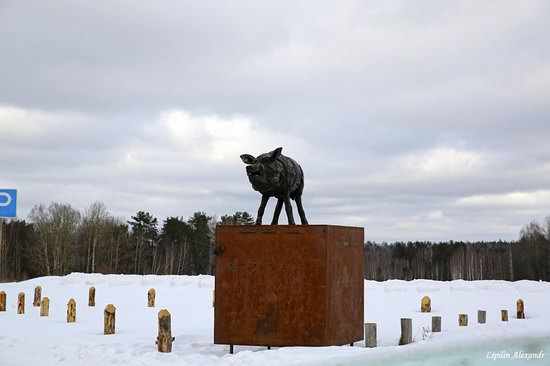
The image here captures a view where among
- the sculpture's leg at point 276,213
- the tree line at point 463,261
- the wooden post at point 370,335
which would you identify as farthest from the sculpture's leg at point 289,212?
the tree line at point 463,261

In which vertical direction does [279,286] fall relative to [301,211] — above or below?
below

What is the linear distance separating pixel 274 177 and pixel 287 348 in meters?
2.89

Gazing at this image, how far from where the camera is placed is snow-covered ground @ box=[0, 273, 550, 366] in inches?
413

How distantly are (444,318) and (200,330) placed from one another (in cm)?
814

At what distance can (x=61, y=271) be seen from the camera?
58000mm

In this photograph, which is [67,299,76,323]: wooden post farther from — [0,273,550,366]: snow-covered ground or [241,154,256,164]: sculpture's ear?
[241,154,256,164]: sculpture's ear

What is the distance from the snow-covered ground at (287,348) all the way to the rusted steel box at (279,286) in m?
0.32

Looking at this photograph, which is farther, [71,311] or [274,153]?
[71,311]

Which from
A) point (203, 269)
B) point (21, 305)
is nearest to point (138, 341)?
point (21, 305)

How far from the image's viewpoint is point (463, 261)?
78.8 meters

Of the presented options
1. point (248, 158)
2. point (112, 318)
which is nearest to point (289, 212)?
point (248, 158)

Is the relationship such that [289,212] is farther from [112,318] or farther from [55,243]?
[55,243]

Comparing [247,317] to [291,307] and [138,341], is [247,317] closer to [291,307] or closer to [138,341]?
[291,307]

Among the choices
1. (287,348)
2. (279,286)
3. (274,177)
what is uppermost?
(274,177)
